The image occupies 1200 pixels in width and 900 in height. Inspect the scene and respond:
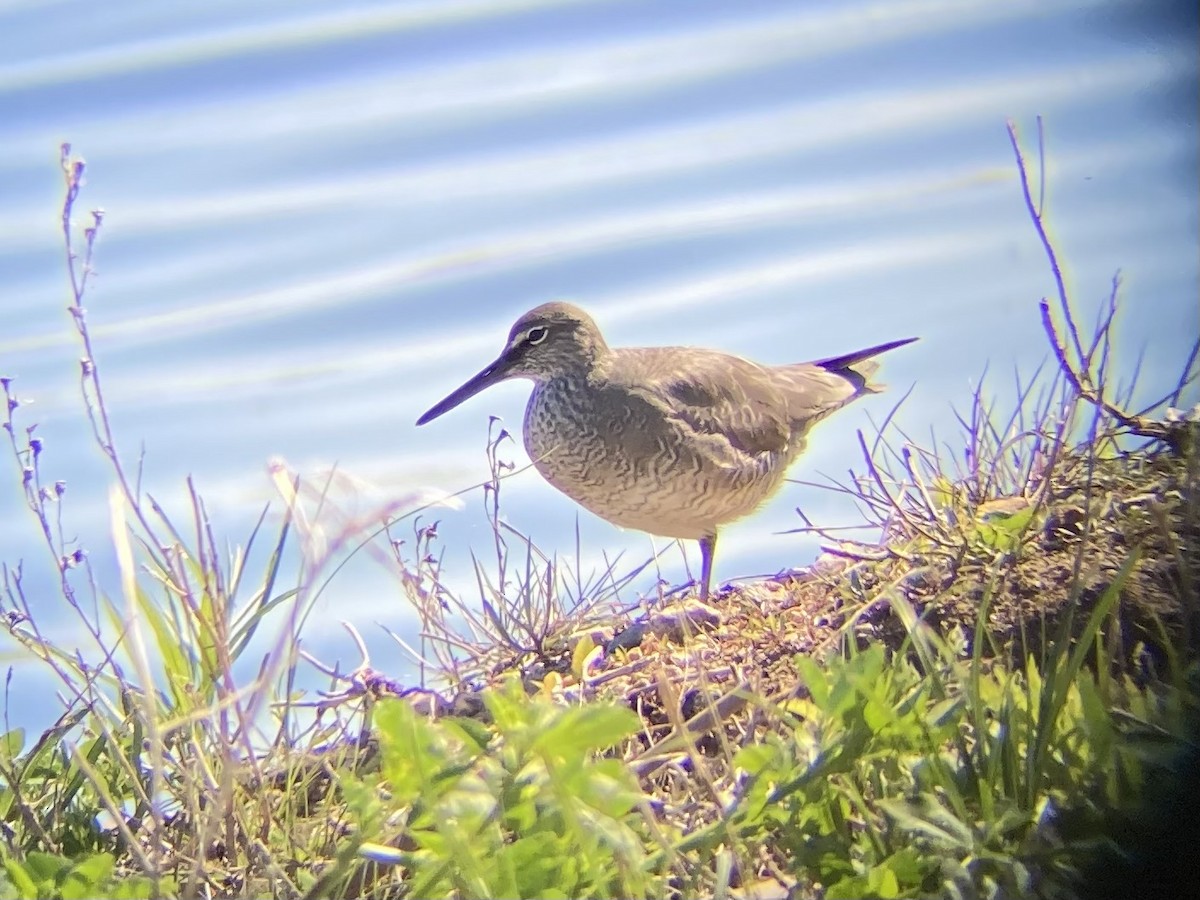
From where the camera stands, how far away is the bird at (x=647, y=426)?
3004 millimetres

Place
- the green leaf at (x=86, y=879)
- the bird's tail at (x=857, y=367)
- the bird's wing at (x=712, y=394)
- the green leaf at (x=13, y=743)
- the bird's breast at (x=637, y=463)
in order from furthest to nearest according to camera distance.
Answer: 1. the bird's tail at (x=857, y=367)
2. the bird's wing at (x=712, y=394)
3. the bird's breast at (x=637, y=463)
4. the green leaf at (x=13, y=743)
5. the green leaf at (x=86, y=879)

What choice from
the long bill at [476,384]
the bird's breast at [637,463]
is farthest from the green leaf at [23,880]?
the bird's breast at [637,463]

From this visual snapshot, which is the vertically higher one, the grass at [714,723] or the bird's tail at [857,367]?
the bird's tail at [857,367]

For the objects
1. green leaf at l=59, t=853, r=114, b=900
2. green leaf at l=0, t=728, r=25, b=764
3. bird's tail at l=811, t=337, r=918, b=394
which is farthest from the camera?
bird's tail at l=811, t=337, r=918, b=394

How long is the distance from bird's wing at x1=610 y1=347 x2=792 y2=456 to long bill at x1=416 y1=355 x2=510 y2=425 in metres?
0.34

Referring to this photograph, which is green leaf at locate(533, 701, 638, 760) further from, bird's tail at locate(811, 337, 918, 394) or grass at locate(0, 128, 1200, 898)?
bird's tail at locate(811, 337, 918, 394)

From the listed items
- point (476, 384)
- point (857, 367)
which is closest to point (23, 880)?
point (476, 384)

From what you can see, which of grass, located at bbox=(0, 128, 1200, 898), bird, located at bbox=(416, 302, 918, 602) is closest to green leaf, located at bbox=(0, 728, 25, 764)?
grass, located at bbox=(0, 128, 1200, 898)

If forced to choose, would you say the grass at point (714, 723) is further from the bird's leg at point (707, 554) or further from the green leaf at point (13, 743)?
the bird's leg at point (707, 554)

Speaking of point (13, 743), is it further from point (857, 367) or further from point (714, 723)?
point (857, 367)

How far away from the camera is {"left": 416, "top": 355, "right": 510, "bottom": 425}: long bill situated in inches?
101

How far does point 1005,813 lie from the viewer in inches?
40.6

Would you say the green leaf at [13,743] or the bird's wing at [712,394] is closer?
the green leaf at [13,743]

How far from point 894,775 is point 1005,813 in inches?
6.4
